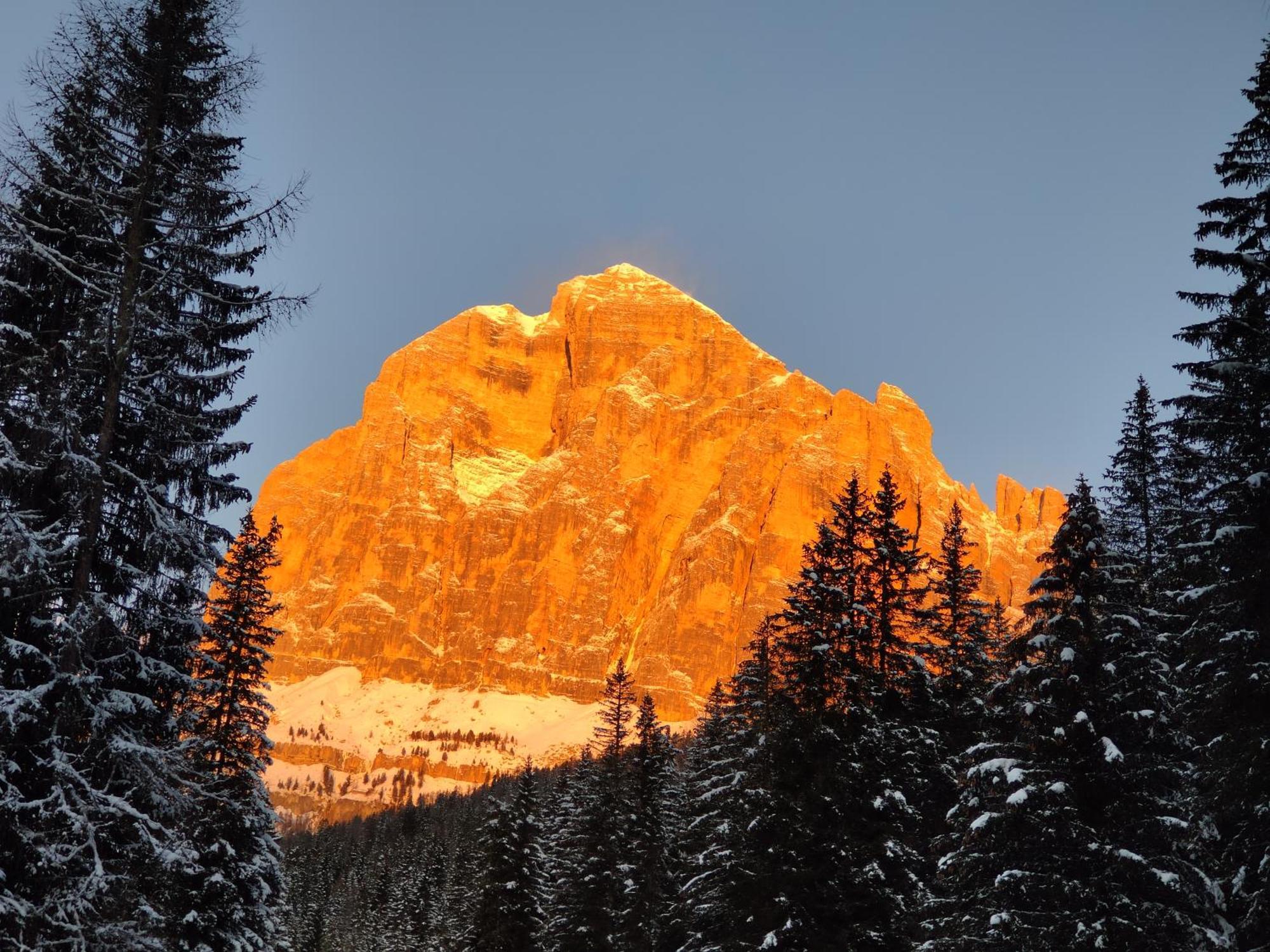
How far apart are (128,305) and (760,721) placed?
65.0 feet

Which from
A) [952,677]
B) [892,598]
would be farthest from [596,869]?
[892,598]

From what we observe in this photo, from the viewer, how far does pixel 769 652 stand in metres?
28.4

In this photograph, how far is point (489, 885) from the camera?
1857 inches

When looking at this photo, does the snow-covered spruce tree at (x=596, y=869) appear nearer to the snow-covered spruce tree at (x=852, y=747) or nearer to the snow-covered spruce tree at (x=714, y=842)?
the snow-covered spruce tree at (x=714, y=842)

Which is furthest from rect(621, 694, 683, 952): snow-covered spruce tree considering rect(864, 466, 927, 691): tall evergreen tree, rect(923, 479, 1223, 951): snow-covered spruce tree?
rect(923, 479, 1223, 951): snow-covered spruce tree

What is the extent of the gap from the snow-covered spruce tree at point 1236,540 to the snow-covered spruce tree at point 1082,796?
0.87 meters

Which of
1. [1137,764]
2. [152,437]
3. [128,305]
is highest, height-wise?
[128,305]

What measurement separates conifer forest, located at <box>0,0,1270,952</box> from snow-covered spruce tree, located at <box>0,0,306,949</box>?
47 mm

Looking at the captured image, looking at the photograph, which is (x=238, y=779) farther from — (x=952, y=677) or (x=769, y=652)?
(x=952, y=677)

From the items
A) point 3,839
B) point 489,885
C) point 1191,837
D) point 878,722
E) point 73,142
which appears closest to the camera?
point 3,839

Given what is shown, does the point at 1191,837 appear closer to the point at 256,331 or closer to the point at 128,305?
the point at 256,331

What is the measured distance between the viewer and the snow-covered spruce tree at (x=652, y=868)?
1667 inches

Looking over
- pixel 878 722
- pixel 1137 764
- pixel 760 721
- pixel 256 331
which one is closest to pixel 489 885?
pixel 760 721

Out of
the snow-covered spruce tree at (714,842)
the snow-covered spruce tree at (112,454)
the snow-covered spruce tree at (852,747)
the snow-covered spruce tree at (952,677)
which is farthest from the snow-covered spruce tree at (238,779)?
the snow-covered spruce tree at (952,677)
